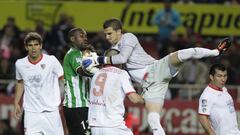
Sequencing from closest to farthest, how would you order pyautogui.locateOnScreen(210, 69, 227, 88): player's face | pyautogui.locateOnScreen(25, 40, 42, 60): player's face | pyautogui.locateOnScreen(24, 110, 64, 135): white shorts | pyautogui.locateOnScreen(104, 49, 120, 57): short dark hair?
pyautogui.locateOnScreen(104, 49, 120, 57): short dark hair < pyautogui.locateOnScreen(210, 69, 227, 88): player's face < pyautogui.locateOnScreen(25, 40, 42, 60): player's face < pyautogui.locateOnScreen(24, 110, 64, 135): white shorts

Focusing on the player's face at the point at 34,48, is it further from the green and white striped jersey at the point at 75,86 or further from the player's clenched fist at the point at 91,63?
the player's clenched fist at the point at 91,63

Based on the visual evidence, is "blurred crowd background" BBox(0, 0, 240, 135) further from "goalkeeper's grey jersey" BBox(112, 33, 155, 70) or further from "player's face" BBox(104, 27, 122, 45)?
"player's face" BBox(104, 27, 122, 45)

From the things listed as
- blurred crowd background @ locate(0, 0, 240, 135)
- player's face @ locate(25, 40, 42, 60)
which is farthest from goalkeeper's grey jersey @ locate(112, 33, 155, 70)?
blurred crowd background @ locate(0, 0, 240, 135)

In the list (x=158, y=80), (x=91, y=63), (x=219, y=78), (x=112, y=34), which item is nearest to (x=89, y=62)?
(x=91, y=63)

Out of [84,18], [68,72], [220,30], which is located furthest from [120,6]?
[68,72]

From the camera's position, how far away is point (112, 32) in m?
13.9

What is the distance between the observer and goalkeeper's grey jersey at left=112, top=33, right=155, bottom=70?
14211mm

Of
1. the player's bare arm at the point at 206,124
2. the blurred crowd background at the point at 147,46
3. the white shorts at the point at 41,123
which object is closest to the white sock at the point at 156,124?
the player's bare arm at the point at 206,124

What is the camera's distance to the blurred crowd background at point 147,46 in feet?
72.7

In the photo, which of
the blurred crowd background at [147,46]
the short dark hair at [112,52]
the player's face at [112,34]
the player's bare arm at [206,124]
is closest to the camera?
the short dark hair at [112,52]

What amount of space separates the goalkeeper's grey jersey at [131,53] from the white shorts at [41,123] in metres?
1.46

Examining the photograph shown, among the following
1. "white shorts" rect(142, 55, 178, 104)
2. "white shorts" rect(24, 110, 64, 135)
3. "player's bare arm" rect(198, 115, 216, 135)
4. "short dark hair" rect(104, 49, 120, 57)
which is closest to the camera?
"short dark hair" rect(104, 49, 120, 57)

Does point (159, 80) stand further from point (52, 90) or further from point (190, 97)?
point (190, 97)

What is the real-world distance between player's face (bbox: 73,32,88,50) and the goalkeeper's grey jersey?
2.25 ft
